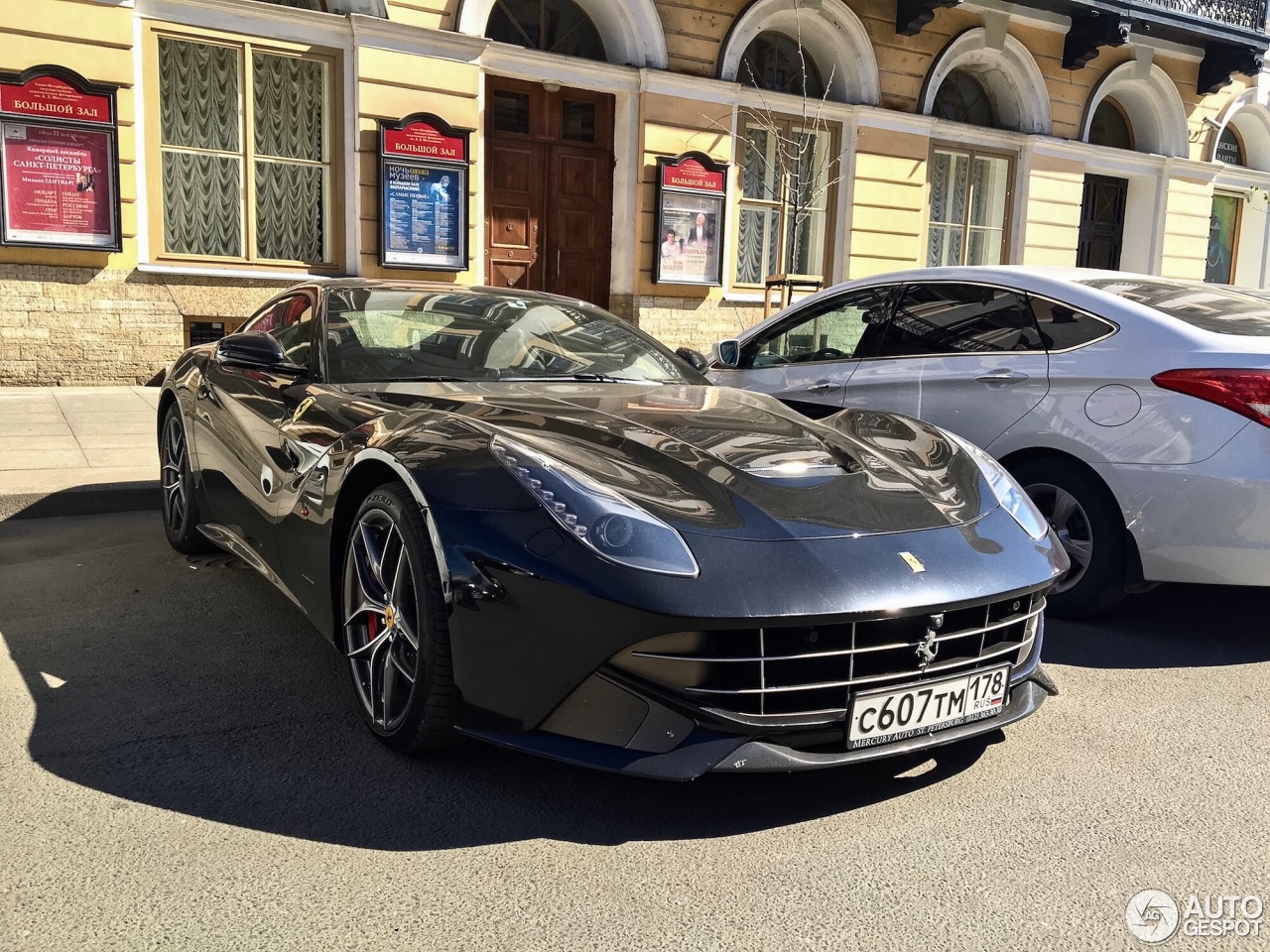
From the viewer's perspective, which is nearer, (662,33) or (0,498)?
(0,498)

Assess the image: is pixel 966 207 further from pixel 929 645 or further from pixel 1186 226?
pixel 929 645

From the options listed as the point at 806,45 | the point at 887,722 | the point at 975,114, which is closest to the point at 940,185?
the point at 975,114

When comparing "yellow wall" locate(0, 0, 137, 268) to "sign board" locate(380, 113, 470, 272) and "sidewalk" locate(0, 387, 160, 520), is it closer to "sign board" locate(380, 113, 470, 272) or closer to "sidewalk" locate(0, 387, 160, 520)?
"sidewalk" locate(0, 387, 160, 520)

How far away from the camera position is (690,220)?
1330 cm

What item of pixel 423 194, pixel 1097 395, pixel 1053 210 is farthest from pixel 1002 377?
pixel 1053 210

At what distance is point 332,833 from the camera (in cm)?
259

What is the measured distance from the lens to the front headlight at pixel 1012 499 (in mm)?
3166

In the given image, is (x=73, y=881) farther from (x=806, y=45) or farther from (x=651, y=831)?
(x=806, y=45)

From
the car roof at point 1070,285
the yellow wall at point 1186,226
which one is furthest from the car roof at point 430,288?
the yellow wall at point 1186,226

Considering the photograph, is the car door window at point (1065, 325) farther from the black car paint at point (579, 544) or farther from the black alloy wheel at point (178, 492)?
the black alloy wheel at point (178, 492)

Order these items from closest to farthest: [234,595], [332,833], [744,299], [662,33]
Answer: [332,833]
[234,595]
[662,33]
[744,299]

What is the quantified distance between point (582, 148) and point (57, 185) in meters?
5.61

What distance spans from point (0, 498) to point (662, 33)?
30.9ft

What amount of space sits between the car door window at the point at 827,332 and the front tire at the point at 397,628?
311 cm
